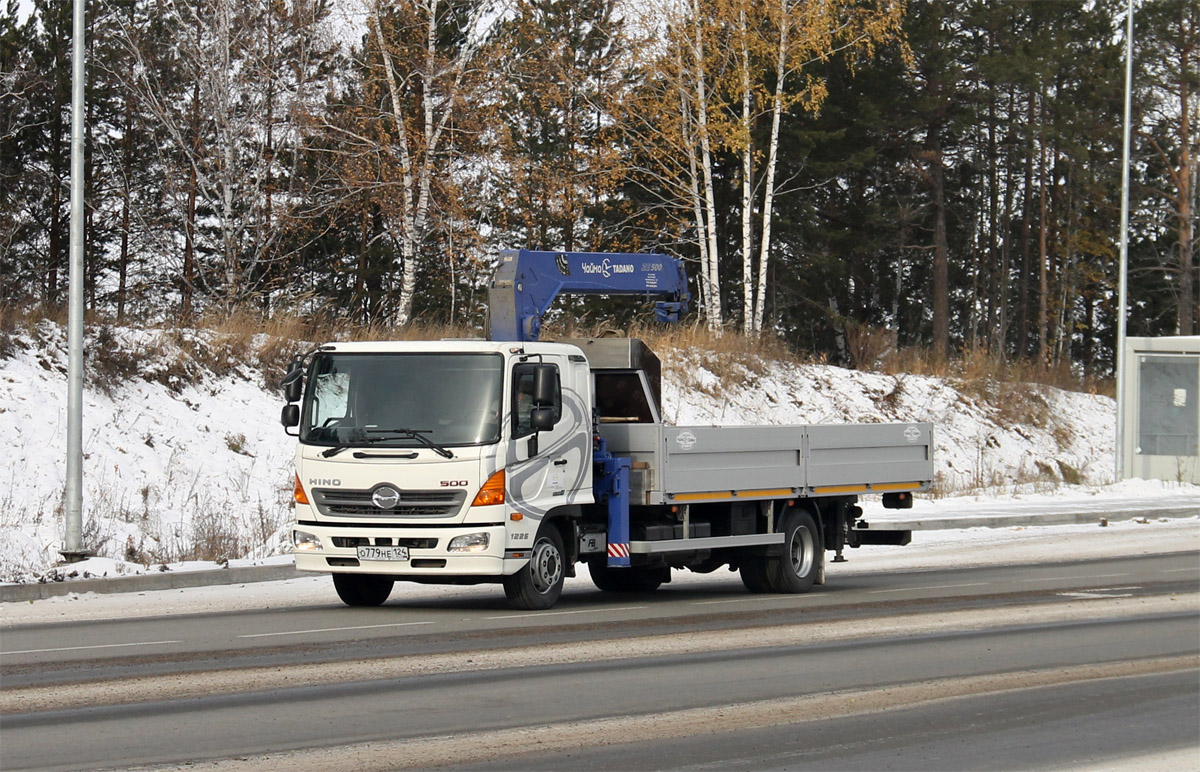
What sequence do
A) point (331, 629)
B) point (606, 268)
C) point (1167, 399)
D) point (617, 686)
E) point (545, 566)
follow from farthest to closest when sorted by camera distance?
1. point (1167, 399)
2. point (606, 268)
3. point (545, 566)
4. point (331, 629)
5. point (617, 686)

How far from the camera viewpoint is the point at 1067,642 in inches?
474

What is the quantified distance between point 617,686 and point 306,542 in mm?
4988

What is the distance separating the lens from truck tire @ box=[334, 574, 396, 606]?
1470 cm

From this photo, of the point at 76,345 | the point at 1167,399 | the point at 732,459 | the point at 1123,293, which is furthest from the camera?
the point at 1167,399

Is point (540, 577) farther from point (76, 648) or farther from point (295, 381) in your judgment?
point (76, 648)

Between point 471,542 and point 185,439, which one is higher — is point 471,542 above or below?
below

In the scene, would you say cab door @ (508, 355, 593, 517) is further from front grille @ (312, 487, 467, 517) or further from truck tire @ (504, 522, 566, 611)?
front grille @ (312, 487, 467, 517)

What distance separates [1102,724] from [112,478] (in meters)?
17.6

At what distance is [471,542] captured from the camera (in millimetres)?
13297

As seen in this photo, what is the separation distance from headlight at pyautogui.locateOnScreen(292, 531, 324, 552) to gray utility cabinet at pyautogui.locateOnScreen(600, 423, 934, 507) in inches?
122

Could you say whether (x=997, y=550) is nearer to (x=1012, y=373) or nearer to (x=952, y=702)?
(x=952, y=702)

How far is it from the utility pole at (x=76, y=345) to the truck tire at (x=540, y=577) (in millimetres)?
6271

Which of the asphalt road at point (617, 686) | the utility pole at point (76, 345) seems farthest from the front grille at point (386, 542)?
the utility pole at point (76, 345)

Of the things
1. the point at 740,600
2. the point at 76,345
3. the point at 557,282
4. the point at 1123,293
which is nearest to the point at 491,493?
the point at 740,600
